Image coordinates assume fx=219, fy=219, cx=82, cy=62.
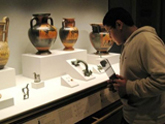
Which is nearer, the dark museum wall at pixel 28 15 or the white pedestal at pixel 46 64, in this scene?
the white pedestal at pixel 46 64

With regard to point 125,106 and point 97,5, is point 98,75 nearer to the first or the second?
point 125,106

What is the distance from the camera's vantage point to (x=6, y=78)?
1698 millimetres

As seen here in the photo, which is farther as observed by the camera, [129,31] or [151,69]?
[129,31]

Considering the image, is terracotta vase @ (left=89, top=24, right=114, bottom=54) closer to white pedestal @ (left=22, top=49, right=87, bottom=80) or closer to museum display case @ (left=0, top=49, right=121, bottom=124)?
museum display case @ (left=0, top=49, right=121, bottom=124)

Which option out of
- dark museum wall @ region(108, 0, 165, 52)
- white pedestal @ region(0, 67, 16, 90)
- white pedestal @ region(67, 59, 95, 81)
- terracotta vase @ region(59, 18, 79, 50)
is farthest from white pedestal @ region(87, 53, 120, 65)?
white pedestal @ region(0, 67, 16, 90)

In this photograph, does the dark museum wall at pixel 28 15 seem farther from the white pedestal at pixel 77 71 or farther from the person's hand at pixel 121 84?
the person's hand at pixel 121 84

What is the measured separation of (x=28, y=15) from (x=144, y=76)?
1458 millimetres

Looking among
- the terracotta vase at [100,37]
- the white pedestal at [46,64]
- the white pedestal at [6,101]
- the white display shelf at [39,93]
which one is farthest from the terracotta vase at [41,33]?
the white pedestal at [6,101]

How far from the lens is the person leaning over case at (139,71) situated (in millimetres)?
1071

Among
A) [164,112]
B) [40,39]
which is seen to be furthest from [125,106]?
[40,39]

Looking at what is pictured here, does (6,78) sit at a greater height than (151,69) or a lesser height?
lesser

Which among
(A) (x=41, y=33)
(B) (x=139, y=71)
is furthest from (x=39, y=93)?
(B) (x=139, y=71)

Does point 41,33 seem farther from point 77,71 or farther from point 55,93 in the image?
point 55,93

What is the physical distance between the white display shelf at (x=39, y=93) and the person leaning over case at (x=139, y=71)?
45 cm
